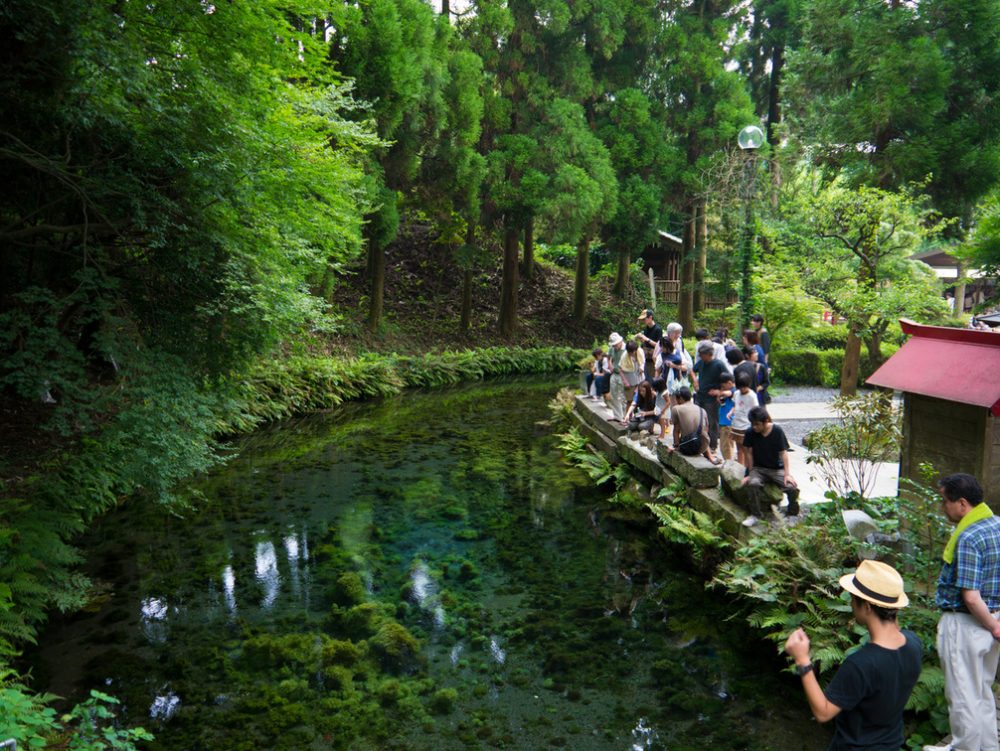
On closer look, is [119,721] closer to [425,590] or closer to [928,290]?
[425,590]

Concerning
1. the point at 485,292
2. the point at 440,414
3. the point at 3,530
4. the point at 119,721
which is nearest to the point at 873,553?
the point at 119,721

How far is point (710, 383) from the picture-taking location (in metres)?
10.1

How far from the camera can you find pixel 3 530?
6426mm

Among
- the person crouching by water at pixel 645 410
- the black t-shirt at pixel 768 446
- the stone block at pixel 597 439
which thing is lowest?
the stone block at pixel 597 439

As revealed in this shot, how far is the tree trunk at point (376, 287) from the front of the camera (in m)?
24.2

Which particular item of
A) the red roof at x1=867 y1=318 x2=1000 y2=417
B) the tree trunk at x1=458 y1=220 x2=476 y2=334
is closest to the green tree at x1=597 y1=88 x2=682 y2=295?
the tree trunk at x1=458 y1=220 x2=476 y2=334

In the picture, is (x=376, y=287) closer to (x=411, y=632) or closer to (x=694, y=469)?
(x=694, y=469)

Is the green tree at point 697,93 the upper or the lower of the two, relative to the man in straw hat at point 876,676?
upper

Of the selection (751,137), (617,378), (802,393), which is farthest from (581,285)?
(751,137)

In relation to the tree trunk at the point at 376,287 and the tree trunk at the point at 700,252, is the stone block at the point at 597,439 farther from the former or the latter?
the tree trunk at the point at 700,252

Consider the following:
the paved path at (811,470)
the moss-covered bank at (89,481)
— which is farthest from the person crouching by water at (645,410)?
the moss-covered bank at (89,481)

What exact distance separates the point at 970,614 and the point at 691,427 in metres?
5.52

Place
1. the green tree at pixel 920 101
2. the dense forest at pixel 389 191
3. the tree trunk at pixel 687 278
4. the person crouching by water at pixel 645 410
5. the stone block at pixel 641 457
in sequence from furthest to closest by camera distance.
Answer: the tree trunk at pixel 687 278 → the green tree at pixel 920 101 → the person crouching by water at pixel 645 410 → the stone block at pixel 641 457 → the dense forest at pixel 389 191

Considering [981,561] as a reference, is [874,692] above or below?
below
